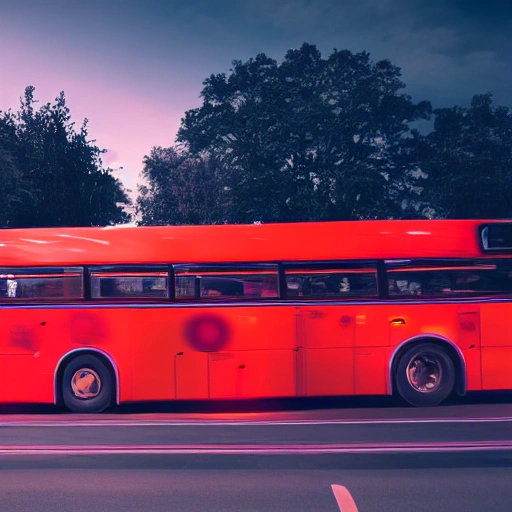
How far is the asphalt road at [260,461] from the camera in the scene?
719cm

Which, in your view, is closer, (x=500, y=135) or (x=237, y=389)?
(x=237, y=389)

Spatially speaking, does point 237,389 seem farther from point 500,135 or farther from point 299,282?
point 500,135

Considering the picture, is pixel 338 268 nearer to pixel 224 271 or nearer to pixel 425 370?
pixel 224 271

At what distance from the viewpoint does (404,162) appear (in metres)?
50.8

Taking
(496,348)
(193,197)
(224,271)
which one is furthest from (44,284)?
(193,197)

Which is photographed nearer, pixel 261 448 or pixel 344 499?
pixel 344 499

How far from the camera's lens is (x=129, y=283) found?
1334cm

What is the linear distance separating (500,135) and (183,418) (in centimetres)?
4300

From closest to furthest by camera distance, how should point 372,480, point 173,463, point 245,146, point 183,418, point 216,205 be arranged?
1. point 372,480
2. point 173,463
3. point 183,418
4. point 245,146
5. point 216,205

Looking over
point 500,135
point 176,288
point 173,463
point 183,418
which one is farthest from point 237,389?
point 500,135

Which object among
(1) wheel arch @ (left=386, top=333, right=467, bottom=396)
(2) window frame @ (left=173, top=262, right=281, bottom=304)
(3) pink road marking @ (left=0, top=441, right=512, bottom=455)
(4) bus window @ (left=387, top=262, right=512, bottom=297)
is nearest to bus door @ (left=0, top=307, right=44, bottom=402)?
(2) window frame @ (left=173, top=262, right=281, bottom=304)

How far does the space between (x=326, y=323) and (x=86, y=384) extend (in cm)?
397

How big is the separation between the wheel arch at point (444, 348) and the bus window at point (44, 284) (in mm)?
5138

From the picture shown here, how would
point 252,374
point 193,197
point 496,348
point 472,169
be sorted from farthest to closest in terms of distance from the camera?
point 193,197 → point 472,169 → point 496,348 → point 252,374
